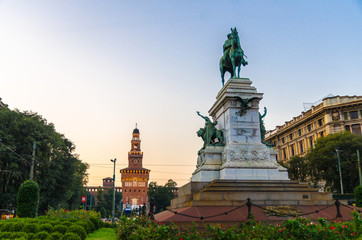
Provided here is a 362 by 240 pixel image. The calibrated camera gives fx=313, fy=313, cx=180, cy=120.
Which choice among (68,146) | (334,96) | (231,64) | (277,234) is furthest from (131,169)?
(277,234)

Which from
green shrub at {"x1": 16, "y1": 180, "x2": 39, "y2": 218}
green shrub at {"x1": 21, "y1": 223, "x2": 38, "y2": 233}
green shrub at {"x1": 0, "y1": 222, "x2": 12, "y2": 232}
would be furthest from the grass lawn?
green shrub at {"x1": 16, "y1": 180, "x2": 39, "y2": 218}

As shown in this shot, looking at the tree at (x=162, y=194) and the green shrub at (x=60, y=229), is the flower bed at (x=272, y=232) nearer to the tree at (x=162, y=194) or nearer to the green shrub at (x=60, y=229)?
the green shrub at (x=60, y=229)

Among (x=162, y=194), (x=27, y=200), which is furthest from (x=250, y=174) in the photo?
(x=162, y=194)

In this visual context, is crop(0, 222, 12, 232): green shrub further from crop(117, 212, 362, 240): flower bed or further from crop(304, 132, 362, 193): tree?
→ crop(304, 132, 362, 193): tree

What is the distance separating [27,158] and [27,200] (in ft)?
47.9

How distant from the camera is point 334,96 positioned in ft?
165

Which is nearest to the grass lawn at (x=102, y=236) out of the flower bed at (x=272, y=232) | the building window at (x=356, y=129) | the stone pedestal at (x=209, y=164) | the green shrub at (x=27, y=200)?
the flower bed at (x=272, y=232)

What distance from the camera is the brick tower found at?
10562 cm

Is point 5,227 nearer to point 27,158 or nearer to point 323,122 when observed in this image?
point 27,158

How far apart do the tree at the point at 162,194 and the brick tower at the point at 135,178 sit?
14371mm

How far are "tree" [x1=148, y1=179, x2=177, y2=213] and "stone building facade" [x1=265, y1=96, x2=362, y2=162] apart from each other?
125ft

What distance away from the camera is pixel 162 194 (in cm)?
8825

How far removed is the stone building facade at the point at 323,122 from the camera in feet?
157

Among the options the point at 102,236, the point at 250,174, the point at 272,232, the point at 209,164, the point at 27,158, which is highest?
the point at 27,158
